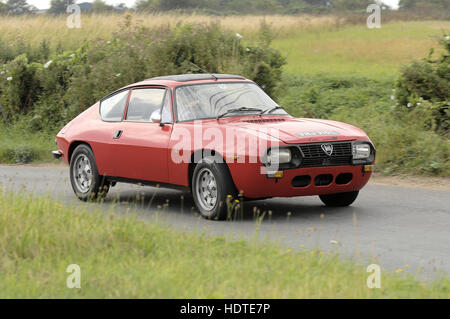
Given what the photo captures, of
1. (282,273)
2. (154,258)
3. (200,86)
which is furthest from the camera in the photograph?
(200,86)

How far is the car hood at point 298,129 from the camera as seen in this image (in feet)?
30.9

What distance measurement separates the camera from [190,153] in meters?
9.78

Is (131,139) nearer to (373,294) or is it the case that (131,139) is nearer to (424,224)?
(424,224)

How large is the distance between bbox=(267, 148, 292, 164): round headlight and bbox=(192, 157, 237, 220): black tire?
519mm

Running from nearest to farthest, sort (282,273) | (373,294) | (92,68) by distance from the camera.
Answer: (373,294) → (282,273) → (92,68)

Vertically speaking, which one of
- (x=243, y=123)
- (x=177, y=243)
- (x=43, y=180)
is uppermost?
(x=243, y=123)

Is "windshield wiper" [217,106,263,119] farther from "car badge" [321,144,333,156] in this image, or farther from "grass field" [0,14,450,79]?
"grass field" [0,14,450,79]

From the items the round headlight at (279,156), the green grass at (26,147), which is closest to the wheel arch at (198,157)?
the round headlight at (279,156)

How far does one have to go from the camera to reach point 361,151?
9859mm
